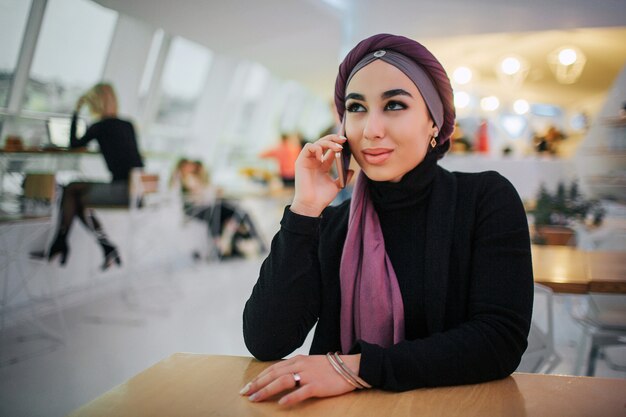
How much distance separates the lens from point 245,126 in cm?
828

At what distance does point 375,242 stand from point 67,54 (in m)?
3.82

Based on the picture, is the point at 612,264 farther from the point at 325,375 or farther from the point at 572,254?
the point at 325,375

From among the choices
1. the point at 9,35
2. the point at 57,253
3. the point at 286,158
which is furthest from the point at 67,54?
the point at 286,158

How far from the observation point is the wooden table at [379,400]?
0.72 m

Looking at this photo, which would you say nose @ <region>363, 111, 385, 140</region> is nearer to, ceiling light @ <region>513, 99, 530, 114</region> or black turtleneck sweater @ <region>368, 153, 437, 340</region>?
black turtleneck sweater @ <region>368, 153, 437, 340</region>

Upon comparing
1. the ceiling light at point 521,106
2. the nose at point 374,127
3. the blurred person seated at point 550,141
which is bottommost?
the nose at point 374,127

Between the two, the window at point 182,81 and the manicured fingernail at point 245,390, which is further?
the window at point 182,81

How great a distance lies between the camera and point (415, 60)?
1.05m

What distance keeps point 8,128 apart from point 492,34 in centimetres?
294

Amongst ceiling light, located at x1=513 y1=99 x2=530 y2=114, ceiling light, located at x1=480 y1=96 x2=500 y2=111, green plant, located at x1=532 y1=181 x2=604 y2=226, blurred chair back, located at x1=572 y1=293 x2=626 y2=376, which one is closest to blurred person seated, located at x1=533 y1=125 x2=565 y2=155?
green plant, located at x1=532 y1=181 x2=604 y2=226

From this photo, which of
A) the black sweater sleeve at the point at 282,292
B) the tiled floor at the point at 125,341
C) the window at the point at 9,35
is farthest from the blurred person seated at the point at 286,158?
the black sweater sleeve at the point at 282,292

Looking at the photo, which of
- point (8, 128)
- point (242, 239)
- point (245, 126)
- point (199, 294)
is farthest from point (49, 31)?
point (245, 126)

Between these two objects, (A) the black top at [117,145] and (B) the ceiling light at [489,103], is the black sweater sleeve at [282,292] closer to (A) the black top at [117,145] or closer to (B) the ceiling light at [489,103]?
(A) the black top at [117,145]

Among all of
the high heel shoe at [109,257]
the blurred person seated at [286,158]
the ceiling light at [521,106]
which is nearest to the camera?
the high heel shoe at [109,257]
